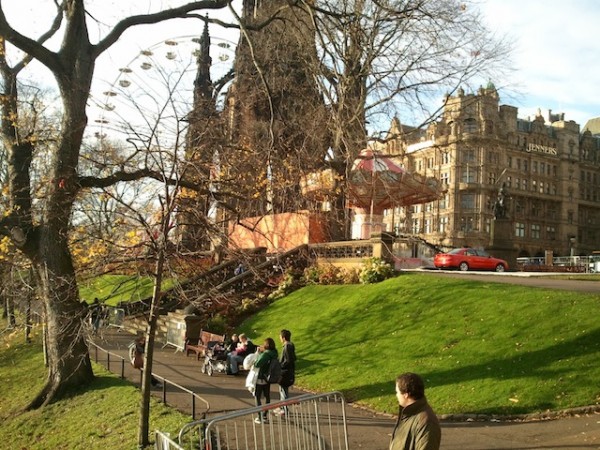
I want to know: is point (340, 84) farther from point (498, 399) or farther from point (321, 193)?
point (498, 399)

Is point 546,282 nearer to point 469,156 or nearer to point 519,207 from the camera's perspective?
point 469,156

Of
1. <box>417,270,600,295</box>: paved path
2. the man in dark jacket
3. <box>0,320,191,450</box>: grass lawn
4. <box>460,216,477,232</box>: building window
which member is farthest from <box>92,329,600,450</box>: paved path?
<box>460,216,477,232</box>: building window

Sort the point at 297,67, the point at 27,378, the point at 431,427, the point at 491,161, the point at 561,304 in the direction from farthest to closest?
the point at 491,161 < the point at 297,67 < the point at 27,378 < the point at 561,304 < the point at 431,427

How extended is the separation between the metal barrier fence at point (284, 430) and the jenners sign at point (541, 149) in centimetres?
8857

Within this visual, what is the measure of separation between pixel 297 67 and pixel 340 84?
261 inches

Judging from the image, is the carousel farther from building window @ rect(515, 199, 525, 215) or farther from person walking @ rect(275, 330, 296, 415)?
building window @ rect(515, 199, 525, 215)

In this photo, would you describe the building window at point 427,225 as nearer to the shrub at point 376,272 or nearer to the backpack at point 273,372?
the shrub at point 376,272

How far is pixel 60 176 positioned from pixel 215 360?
257 inches

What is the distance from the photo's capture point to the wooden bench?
20.1 metres

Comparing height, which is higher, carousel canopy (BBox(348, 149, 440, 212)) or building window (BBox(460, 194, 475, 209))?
building window (BBox(460, 194, 475, 209))

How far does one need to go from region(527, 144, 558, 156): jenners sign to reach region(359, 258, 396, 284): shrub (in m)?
76.9

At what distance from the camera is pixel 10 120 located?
16672 millimetres

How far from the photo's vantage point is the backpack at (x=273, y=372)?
1145cm

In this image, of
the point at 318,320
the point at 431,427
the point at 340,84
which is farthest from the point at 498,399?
the point at 340,84
